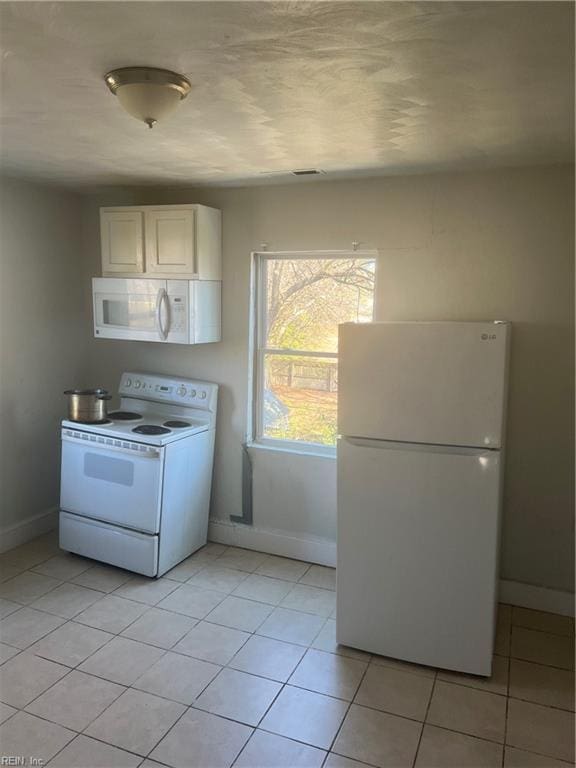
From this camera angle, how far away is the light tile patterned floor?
6.79ft

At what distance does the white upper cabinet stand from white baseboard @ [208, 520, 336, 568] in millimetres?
1598

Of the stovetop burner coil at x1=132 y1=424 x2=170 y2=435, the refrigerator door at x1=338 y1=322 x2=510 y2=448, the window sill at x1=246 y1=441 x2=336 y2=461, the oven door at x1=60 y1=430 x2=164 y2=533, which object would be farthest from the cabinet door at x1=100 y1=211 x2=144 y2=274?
the refrigerator door at x1=338 y1=322 x2=510 y2=448

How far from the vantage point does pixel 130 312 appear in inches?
139

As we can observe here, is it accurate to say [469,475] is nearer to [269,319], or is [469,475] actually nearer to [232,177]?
[269,319]

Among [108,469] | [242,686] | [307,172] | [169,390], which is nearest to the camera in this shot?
[242,686]

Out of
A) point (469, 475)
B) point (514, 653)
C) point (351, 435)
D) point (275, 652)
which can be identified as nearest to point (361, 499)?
point (351, 435)

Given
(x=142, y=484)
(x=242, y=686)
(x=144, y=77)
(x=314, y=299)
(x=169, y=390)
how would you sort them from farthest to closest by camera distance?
(x=169, y=390), (x=314, y=299), (x=142, y=484), (x=242, y=686), (x=144, y=77)

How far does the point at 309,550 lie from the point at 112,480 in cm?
124

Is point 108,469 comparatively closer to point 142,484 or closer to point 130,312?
point 142,484

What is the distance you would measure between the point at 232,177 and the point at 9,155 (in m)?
1.11

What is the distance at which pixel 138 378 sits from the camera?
3.83m

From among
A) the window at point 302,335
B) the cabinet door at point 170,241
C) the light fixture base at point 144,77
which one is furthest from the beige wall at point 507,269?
the light fixture base at point 144,77

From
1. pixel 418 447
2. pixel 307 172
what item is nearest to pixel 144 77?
pixel 307 172

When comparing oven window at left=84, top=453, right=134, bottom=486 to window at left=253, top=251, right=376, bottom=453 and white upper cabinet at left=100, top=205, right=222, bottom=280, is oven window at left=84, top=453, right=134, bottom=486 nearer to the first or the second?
window at left=253, top=251, right=376, bottom=453
